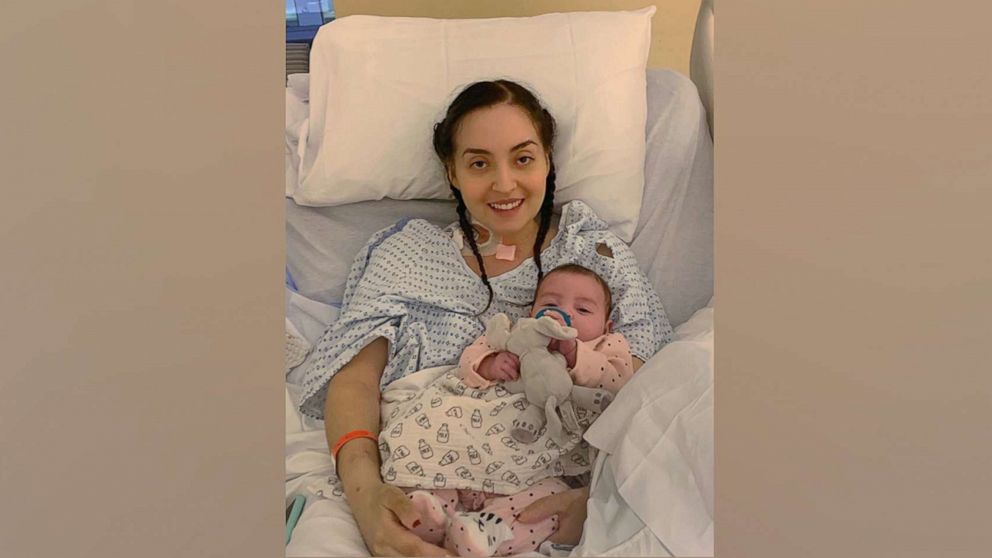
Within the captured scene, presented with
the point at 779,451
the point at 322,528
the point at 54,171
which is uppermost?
the point at 54,171

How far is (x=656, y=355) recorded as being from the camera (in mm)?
1526

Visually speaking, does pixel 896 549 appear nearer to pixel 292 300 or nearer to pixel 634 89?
pixel 634 89

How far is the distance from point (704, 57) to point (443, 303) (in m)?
0.57

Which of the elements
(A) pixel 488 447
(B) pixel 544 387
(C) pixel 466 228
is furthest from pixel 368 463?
(C) pixel 466 228

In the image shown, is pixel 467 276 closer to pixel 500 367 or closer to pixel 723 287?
pixel 500 367


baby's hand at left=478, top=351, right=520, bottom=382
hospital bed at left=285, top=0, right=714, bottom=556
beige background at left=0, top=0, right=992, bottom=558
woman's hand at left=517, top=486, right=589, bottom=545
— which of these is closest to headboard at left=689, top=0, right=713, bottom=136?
hospital bed at left=285, top=0, right=714, bottom=556

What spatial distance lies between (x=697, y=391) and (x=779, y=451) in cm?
15

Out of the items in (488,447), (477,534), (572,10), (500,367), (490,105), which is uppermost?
(572,10)

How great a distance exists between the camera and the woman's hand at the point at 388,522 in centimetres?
148

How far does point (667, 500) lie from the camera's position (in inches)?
58.2

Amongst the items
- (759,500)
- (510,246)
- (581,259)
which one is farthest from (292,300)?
(759,500)

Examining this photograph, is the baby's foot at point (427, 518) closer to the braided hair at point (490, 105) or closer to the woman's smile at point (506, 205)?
the braided hair at point (490, 105)

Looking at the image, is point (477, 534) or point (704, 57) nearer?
point (477, 534)

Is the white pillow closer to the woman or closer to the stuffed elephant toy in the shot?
the woman
